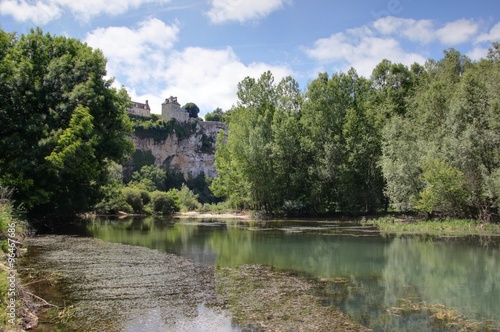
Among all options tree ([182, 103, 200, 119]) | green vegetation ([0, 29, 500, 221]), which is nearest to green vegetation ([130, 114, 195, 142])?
tree ([182, 103, 200, 119])

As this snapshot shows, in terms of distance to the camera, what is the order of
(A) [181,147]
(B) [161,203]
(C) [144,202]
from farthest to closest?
(A) [181,147], (C) [144,202], (B) [161,203]

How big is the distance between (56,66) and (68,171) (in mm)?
7667

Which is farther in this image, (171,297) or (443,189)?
(443,189)

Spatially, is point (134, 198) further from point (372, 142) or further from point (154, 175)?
point (154, 175)

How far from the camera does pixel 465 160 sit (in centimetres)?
3216

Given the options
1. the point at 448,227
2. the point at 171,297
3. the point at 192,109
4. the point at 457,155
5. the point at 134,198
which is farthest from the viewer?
the point at 192,109

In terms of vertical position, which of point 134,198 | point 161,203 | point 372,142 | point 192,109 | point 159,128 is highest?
point 192,109

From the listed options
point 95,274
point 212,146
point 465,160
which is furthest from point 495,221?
point 212,146

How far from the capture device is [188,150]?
12550 centimetres

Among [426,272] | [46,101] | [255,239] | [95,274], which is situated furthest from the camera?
[46,101]

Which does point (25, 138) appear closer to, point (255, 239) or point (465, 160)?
point (255, 239)

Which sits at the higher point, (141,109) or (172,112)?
(141,109)

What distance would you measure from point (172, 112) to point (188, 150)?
13284mm

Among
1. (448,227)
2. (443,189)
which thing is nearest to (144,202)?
(443,189)
